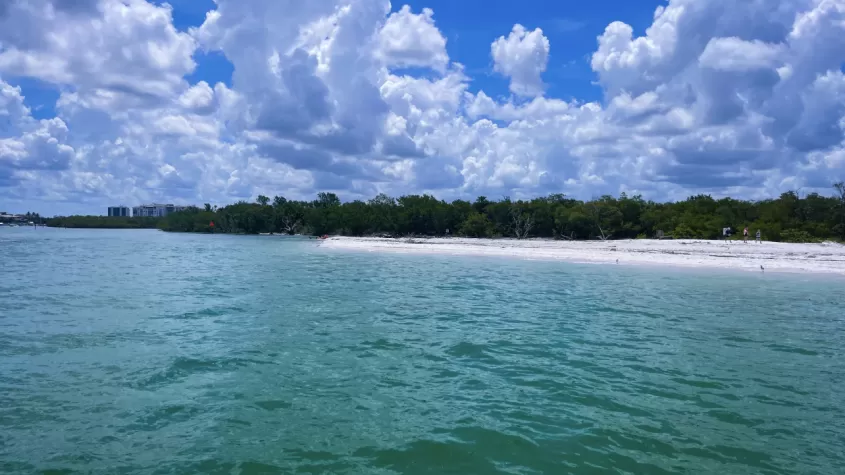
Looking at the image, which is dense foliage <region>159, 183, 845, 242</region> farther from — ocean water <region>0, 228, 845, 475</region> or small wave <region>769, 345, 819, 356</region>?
small wave <region>769, 345, 819, 356</region>

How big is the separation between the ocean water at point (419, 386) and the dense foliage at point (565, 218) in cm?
4243

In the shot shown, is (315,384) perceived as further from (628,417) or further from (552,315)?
(552,315)

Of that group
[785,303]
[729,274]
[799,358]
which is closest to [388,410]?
[799,358]

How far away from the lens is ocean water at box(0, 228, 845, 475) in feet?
26.3

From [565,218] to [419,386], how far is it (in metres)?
72.4

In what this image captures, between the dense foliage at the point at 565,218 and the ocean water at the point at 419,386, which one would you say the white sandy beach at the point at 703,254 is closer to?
the dense foliage at the point at 565,218

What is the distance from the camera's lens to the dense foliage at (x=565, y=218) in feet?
192

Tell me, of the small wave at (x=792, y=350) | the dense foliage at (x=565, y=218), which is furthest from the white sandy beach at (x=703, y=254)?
the small wave at (x=792, y=350)

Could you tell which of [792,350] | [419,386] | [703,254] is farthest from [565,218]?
[419,386]

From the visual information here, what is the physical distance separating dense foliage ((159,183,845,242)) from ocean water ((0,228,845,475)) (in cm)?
4243

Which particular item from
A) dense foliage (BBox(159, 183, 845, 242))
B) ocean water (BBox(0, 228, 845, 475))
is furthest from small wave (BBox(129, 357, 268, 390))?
dense foliage (BBox(159, 183, 845, 242))

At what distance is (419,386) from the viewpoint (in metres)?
11.4

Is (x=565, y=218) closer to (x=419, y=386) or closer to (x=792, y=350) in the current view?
(x=792, y=350)

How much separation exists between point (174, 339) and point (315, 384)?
21.1 ft
